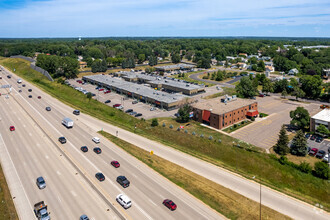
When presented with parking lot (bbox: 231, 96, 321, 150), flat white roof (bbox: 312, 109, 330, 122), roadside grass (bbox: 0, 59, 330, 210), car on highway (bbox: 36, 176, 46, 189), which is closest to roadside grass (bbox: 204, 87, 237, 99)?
parking lot (bbox: 231, 96, 321, 150)

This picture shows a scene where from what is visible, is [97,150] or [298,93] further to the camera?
[298,93]

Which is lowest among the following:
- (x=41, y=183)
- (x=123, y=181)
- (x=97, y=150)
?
(x=123, y=181)

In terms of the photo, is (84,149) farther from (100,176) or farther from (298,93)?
(298,93)

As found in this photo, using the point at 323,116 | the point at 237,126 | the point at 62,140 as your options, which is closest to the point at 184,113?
the point at 237,126

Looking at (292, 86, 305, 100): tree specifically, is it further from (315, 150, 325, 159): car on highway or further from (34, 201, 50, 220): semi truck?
(34, 201, 50, 220): semi truck

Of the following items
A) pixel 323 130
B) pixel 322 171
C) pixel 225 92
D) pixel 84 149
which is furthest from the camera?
pixel 225 92
